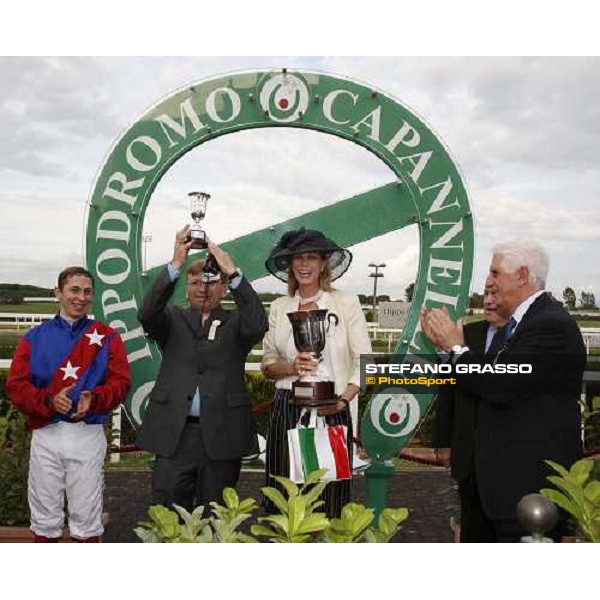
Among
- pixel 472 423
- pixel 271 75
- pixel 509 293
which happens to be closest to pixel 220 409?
pixel 472 423

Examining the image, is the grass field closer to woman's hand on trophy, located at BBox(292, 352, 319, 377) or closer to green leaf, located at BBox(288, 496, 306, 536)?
woman's hand on trophy, located at BBox(292, 352, 319, 377)

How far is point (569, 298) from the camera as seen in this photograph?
11.0ft

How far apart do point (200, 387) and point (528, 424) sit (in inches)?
47.6

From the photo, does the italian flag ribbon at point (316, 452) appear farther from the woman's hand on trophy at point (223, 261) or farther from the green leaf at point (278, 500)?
the green leaf at point (278, 500)

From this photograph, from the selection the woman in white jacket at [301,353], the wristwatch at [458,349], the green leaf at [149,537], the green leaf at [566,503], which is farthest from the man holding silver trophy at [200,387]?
the green leaf at [566,503]

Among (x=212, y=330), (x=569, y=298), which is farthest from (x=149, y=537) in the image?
(x=569, y=298)

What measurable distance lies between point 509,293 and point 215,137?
59.7 inches

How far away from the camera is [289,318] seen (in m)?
2.97

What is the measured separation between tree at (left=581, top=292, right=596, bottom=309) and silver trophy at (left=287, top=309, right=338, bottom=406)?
1.19m

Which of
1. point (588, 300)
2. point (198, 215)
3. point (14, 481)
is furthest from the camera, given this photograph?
point (14, 481)

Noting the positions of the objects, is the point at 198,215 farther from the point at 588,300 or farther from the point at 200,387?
the point at 588,300

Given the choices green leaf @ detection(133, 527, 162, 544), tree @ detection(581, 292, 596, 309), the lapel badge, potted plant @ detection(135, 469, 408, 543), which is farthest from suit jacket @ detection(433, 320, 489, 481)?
green leaf @ detection(133, 527, 162, 544)

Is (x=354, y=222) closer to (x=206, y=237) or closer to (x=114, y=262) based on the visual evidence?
(x=206, y=237)

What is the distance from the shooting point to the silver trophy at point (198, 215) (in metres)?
3.03
